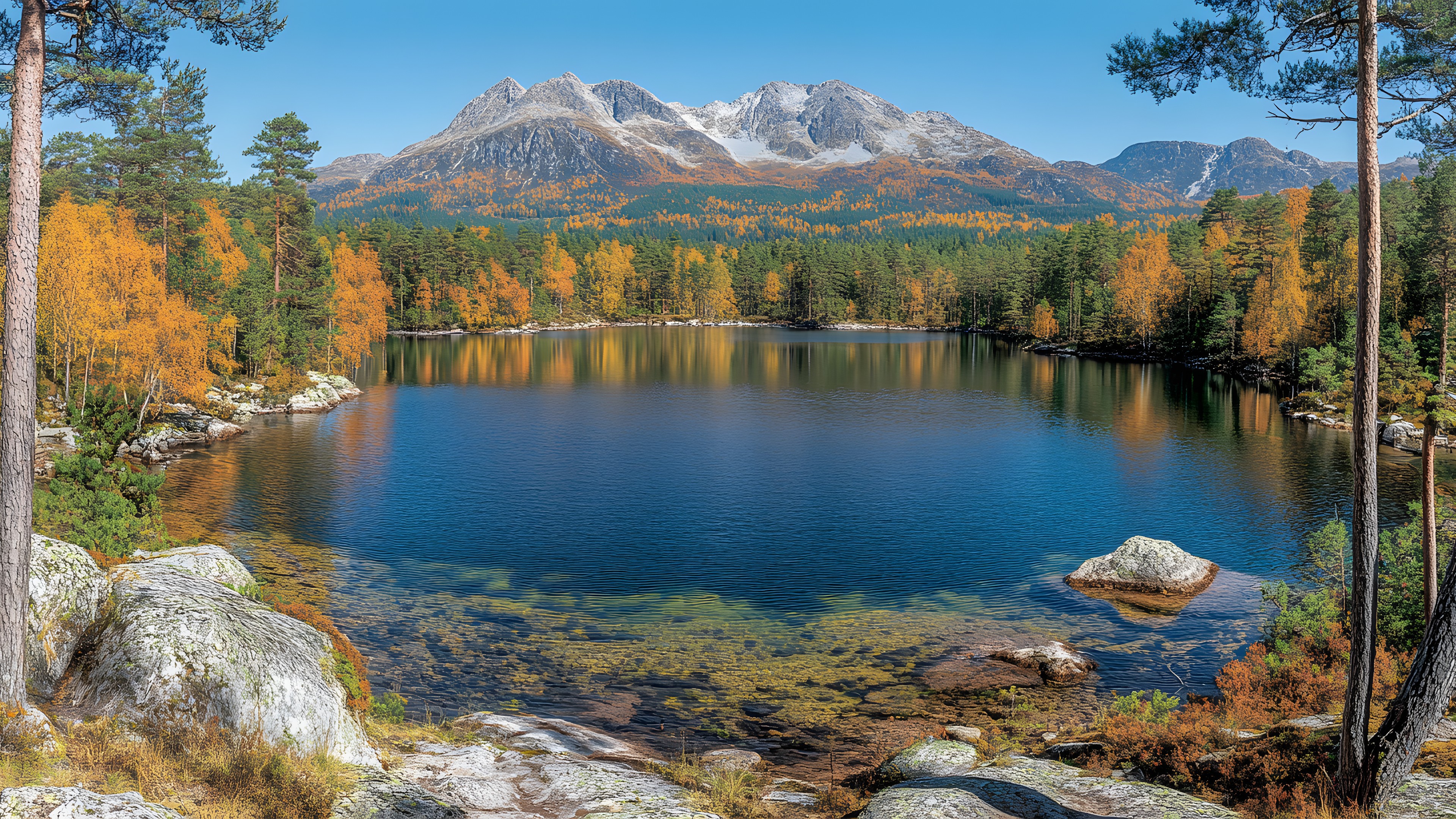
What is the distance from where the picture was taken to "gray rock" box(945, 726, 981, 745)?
18047 millimetres

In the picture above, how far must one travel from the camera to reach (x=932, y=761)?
14852 mm

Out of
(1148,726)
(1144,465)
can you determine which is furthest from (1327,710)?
(1144,465)

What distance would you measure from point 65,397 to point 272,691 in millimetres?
48180

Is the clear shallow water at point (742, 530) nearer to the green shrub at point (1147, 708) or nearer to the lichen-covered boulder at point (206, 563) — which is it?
the green shrub at point (1147, 708)

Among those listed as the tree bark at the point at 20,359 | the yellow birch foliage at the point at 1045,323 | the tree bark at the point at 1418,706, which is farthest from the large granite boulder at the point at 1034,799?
the yellow birch foliage at the point at 1045,323

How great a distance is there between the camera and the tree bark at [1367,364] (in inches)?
478

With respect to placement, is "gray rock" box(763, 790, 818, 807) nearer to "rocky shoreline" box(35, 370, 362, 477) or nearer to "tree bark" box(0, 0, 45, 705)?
"tree bark" box(0, 0, 45, 705)

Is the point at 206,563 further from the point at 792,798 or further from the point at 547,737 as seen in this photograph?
the point at 792,798

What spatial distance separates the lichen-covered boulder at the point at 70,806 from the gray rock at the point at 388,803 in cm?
239

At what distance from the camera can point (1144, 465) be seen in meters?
50.7

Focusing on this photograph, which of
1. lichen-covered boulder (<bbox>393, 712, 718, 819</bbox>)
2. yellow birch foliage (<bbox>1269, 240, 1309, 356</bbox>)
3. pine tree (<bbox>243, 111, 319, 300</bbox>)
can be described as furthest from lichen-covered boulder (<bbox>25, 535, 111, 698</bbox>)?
yellow birch foliage (<bbox>1269, 240, 1309, 356</bbox>)

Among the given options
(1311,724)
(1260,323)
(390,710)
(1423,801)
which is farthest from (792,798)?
(1260,323)

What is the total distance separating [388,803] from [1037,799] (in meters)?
9.05

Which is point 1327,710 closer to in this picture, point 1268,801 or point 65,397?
point 1268,801
